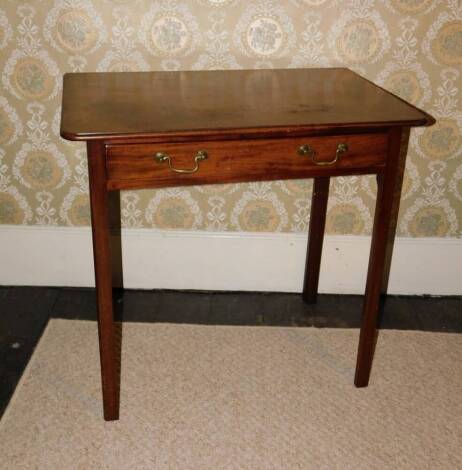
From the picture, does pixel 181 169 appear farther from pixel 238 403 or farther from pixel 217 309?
pixel 217 309

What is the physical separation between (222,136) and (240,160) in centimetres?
10

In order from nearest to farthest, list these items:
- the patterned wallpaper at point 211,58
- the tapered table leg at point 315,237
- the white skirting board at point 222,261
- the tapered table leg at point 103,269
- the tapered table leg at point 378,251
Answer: the tapered table leg at point 103,269 < the tapered table leg at point 378,251 < the patterned wallpaper at point 211,58 < the tapered table leg at point 315,237 < the white skirting board at point 222,261

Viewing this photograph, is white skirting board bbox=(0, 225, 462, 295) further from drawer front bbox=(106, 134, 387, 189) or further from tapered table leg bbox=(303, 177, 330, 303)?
drawer front bbox=(106, 134, 387, 189)

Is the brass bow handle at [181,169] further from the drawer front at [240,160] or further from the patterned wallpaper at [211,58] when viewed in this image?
the patterned wallpaper at [211,58]

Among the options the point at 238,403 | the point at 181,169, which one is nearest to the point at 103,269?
the point at 181,169

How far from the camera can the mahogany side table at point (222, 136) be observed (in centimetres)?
146

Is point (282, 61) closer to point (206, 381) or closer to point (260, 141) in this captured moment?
point (260, 141)

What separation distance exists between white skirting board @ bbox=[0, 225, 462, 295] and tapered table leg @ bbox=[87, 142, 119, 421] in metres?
0.74

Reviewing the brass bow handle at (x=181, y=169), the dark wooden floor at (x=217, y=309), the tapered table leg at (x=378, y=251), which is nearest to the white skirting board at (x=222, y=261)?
the dark wooden floor at (x=217, y=309)

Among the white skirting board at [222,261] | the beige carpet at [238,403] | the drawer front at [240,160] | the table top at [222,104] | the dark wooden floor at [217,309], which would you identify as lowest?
the dark wooden floor at [217,309]

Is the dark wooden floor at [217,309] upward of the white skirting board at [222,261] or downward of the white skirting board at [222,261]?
downward

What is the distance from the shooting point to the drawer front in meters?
1.47

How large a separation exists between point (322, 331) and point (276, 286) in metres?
0.32

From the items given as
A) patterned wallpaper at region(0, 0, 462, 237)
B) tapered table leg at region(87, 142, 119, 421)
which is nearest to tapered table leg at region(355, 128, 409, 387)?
patterned wallpaper at region(0, 0, 462, 237)
